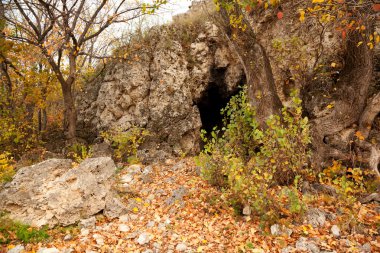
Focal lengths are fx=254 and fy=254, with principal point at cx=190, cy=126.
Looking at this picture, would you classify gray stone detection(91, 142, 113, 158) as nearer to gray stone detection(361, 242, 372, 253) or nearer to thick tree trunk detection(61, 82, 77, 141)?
thick tree trunk detection(61, 82, 77, 141)

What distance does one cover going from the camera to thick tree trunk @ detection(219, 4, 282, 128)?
21.6ft

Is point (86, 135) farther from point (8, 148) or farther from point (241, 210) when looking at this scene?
point (241, 210)

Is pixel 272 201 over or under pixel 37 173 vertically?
under

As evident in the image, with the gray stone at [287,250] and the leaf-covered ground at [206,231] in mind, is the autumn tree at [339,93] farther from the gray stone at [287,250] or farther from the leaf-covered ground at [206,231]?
the gray stone at [287,250]

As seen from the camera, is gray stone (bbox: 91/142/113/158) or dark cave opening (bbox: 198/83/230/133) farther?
dark cave opening (bbox: 198/83/230/133)

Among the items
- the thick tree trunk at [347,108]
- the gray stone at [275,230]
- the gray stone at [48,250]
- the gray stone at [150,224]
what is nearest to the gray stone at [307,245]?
the gray stone at [275,230]

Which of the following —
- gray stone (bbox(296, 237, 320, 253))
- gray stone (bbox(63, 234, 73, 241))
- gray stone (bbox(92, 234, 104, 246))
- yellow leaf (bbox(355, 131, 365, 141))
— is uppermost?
yellow leaf (bbox(355, 131, 365, 141))

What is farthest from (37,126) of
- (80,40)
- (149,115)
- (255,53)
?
(255,53)

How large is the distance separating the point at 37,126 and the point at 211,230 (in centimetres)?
1019

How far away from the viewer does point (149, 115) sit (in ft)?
31.7

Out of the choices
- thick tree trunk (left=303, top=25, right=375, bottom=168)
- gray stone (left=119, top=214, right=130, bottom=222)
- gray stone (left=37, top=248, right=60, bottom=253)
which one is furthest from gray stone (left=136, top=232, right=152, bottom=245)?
thick tree trunk (left=303, top=25, right=375, bottom=168)

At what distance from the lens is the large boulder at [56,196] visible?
16.8ft

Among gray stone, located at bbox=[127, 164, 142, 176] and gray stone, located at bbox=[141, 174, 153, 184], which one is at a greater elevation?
gray stone, located at bbox=[127, 164, 142, 176]

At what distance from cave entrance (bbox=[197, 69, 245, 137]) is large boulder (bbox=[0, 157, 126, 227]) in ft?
18.7
